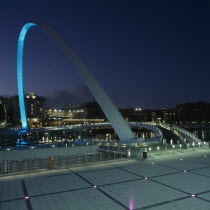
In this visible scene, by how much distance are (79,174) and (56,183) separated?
1.87 m

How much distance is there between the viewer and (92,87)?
2303cm

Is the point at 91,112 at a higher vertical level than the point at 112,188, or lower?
higher

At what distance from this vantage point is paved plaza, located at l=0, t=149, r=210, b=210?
745 centimetres

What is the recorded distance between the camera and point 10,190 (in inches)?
351

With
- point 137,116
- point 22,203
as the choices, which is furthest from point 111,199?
point 137,116

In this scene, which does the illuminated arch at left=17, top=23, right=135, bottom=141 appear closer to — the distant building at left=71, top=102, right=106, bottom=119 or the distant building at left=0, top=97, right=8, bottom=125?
the distant building at left=0, top=97, right=8, bottom=125

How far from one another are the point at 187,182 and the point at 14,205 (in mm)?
7171

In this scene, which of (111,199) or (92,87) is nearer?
(111,199)

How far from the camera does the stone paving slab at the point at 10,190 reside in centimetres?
821

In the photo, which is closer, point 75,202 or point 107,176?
point 75,202

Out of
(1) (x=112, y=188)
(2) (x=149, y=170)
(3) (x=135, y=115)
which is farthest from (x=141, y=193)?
(3) (x=135, y=115)

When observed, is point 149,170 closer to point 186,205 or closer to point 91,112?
point 186,205

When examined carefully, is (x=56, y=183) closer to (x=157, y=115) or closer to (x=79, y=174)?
(x=79, y=174)

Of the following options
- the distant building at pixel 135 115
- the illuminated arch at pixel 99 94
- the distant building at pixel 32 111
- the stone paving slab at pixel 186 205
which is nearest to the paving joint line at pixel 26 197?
the stone paving slab at pixel 186 205
